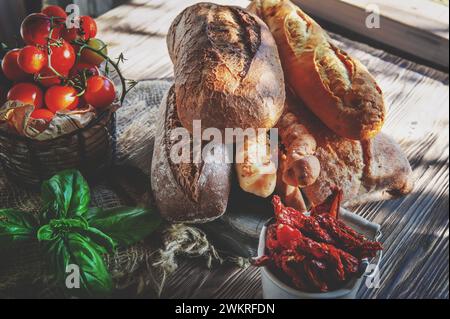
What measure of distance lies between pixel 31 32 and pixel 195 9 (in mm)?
341

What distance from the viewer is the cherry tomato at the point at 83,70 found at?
1099 mm

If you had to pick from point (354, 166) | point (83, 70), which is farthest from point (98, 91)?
Answer: point (354, 166)

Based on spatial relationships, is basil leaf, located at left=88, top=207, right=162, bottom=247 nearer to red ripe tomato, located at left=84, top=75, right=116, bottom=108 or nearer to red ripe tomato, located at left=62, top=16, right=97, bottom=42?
red ripe tomato, located at left=84, top=75, right=116, bottom=108

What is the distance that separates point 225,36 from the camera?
1097mm

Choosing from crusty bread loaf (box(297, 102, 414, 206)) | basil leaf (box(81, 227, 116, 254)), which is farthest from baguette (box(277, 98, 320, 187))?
basil leaf (box(81, 227, 116, 254))

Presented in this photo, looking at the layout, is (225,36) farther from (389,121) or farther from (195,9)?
(389,121)

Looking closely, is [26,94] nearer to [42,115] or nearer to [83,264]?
[42,115]

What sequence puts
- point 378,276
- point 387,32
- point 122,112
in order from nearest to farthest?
1. point 378,276
2. point 122,112
3. point 387,32

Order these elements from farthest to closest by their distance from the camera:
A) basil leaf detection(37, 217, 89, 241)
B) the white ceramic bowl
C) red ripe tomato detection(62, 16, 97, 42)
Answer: red ripe tomato detection(62, 16, 97, 42), basil leaf detection(37, 217, 89, 241), the white ceramic bowl

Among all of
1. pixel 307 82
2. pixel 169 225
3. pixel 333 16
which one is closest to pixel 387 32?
pixel 333 16

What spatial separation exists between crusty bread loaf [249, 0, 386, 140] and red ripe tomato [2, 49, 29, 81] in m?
0.53

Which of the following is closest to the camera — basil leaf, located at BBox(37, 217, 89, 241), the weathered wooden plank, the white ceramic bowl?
the white ceramic bowl

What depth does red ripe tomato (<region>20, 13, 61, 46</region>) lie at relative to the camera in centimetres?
109

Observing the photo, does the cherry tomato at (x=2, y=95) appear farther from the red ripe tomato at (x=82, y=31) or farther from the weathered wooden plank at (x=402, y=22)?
the weathered wooden plank at (x=402, y=22)
